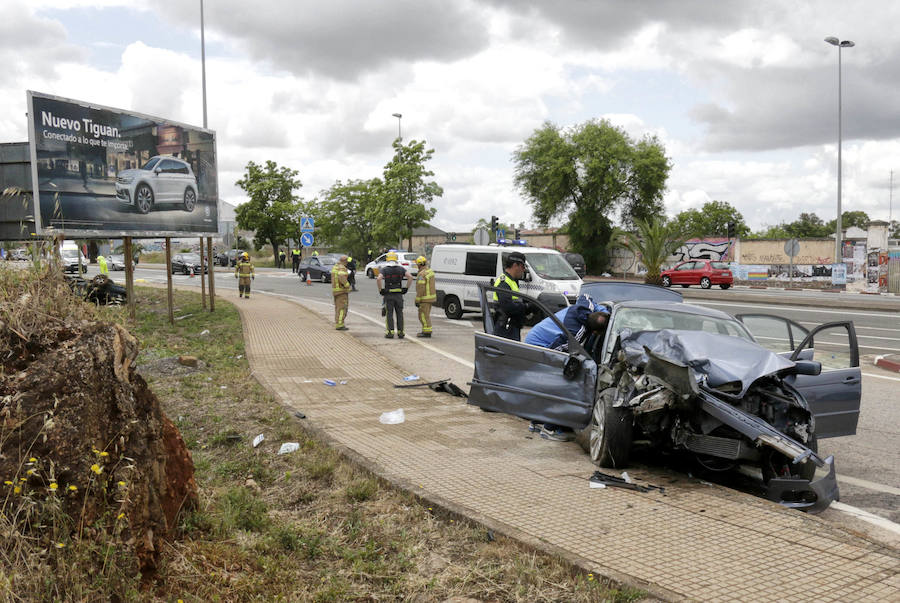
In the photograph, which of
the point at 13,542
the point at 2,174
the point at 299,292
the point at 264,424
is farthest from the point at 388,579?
the point at 299,292

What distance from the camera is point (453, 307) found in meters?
19.0

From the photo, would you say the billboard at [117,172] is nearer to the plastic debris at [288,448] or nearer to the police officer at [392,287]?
the police officer at [392,287]

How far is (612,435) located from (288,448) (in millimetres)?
2694

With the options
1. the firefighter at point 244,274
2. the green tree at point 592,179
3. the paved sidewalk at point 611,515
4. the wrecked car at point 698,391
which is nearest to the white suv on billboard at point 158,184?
the firefighter at point 244,274

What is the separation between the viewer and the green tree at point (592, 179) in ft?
167

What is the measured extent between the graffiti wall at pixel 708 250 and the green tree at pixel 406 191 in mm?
18670

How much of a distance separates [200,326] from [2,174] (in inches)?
182

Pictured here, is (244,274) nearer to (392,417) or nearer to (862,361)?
(392,417)

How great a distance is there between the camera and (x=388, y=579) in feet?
12.1

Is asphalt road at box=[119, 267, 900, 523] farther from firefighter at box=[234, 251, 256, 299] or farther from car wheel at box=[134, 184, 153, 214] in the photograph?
car wheel at box=[134, 184, 153, 214]

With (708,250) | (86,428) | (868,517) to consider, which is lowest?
(868,517)

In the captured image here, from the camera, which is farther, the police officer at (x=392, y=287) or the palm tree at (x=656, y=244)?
the palm tree at (x=656, y=244)

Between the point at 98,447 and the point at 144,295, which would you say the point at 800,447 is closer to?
the point at 98,447

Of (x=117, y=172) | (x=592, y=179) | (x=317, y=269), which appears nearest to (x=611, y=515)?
(x=117, y=172)
